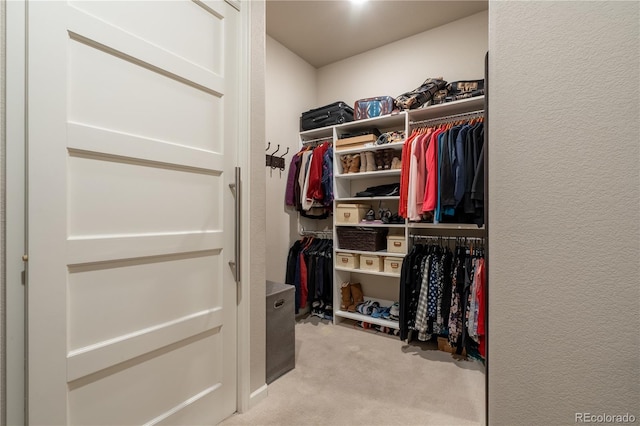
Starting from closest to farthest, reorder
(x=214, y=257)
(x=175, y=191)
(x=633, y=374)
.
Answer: (x=633, y=374), (x=175, y=191), (x=214, y=257)

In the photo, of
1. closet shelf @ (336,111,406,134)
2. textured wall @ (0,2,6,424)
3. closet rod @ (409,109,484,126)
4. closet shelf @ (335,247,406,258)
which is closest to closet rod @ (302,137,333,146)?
closet shelf @ (336,111,406,134)

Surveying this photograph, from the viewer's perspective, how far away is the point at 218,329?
4.98ft

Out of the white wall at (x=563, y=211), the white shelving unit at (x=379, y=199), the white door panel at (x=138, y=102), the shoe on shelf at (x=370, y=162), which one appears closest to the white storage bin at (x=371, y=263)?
the white shelving unit at (x=379, y=199)

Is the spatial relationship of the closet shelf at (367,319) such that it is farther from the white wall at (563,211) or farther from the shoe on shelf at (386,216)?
the white wall at (563,211)

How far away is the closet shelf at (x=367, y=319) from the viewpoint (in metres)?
2.60

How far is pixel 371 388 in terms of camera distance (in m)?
1.83

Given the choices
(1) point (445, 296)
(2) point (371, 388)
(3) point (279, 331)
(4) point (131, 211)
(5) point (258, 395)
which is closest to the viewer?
(4) point (131, 211)

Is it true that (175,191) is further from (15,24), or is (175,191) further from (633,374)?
(633,374)

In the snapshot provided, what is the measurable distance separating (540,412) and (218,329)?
134 centimetres

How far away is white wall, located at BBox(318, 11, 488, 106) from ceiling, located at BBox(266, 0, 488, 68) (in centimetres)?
9

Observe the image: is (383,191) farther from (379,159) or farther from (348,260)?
(348,260)

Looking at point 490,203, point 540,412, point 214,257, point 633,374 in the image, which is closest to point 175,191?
point 214,257

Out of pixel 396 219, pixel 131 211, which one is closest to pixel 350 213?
pixel 396 219

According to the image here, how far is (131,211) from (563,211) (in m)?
1.46
